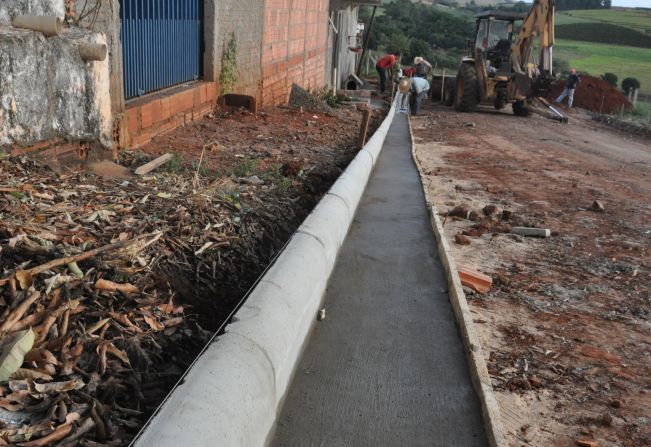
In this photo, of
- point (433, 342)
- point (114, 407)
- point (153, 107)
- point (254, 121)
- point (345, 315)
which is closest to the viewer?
point (114, 407)

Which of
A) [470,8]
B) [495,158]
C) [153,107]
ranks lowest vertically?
[495,158]

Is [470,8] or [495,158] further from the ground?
[470,8]

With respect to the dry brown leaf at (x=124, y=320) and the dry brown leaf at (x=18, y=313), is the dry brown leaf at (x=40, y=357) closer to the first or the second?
the dry brown leaf at (x=18, y=313)

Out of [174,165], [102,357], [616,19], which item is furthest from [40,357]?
[616,19]

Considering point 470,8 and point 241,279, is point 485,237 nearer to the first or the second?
point 241,279

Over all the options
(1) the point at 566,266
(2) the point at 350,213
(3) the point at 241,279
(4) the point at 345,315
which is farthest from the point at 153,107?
(1) the point at 566,266

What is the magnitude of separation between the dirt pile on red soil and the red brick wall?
1318 cm

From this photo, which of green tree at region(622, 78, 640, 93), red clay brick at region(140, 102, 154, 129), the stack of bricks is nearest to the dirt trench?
the stack of bricks

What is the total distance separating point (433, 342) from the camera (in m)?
4.37

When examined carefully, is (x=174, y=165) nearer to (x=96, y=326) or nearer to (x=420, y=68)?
(x=96, y=326)

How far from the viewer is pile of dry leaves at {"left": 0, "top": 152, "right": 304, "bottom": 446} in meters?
2.78

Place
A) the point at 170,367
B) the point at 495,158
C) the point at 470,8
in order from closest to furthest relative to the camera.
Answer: the point at 170,367, the point at 495,158, the point at 470,8

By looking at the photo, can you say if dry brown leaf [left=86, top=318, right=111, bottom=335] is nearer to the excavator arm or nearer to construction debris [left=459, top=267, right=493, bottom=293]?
construction debris [left=459, top=267, right=493, bottom=293]

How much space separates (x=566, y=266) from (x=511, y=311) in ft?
5.04
